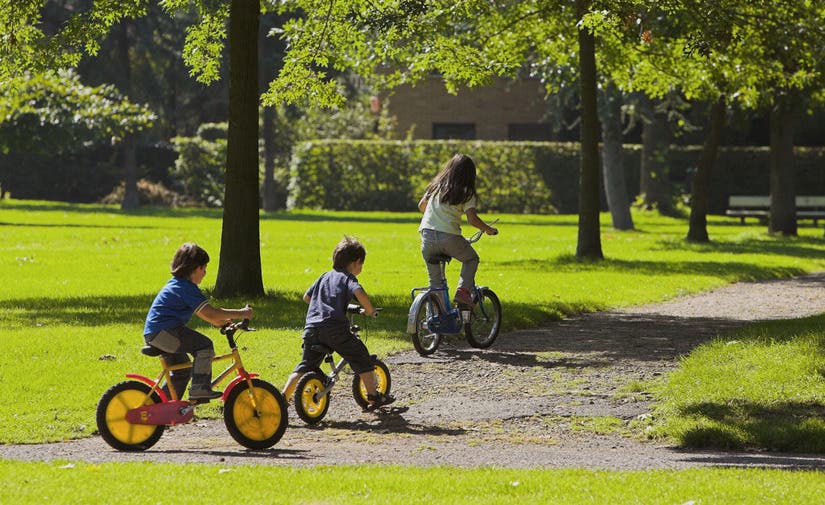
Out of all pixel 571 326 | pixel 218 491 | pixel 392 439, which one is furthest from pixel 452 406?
pixel 571 326

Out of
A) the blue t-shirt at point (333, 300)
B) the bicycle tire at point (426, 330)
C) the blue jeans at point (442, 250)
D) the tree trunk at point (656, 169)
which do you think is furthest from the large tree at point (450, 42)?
the tree trunk at point (656, 169)

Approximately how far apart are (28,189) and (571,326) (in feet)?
123

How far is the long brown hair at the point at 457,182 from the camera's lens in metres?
12.8

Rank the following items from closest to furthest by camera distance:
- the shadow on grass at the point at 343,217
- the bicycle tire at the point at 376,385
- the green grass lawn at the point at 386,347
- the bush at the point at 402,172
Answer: the green grass lawn at the point at 386,347 < the bicycle tire at the point at 376,385 < the shadow on grass at the point at 343,217 < the bush at the point at 402,172

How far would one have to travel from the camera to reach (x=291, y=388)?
33.0 ft

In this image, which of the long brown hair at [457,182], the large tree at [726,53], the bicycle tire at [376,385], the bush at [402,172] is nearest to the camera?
the bicycle tire at [376,385]

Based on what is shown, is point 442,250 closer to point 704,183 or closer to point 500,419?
point 500,419

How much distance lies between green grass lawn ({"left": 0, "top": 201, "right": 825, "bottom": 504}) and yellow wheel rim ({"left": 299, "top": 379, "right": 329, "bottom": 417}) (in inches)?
36.5

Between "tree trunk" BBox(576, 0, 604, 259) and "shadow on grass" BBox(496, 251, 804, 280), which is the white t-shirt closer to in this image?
"shadow on grass" BBox(496, 251, 804, 280)

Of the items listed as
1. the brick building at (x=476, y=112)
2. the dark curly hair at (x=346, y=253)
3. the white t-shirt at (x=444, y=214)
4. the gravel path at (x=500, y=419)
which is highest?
the brick building at (x=476, y=112)

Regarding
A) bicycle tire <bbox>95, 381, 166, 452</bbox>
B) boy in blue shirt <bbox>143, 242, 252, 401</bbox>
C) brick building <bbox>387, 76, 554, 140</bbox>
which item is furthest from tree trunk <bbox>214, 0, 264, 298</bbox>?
brick building <bbox>387, 76, 554, 140</bbox>

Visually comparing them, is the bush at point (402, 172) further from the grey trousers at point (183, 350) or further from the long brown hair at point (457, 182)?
the grey trousers at point (183, 350)

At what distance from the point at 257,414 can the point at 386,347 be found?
476 centimetres

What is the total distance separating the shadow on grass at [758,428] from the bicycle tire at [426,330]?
3.24 m
